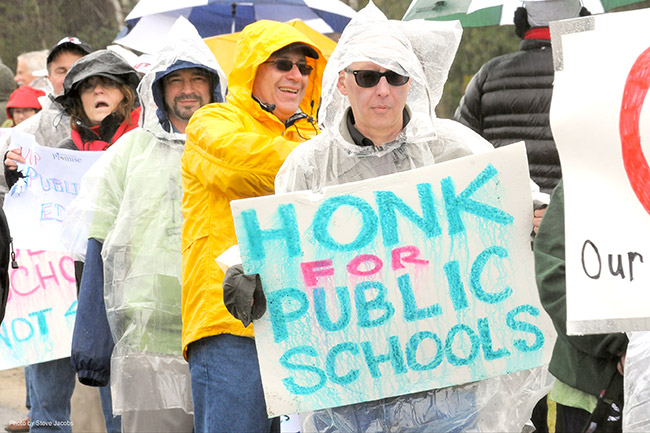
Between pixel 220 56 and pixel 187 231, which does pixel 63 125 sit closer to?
pixel 220 56

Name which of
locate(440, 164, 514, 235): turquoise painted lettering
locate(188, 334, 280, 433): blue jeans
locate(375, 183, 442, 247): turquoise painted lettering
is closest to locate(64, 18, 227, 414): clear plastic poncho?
locate(188, 334, 280, 433): blue jeans

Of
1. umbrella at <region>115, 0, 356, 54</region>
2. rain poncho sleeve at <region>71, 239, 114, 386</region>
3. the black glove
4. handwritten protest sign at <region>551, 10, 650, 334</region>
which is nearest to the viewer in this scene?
handwritten protest sign at <region>551, 10, 650, 334</region>

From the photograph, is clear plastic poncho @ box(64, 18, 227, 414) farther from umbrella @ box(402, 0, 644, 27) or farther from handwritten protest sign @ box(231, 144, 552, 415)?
umbrella @ box(402, 0, 644, 27)

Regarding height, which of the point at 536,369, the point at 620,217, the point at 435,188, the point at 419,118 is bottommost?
the point at 536,369

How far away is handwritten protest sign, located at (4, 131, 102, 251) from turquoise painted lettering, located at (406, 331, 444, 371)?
105 inches

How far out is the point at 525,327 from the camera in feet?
12.0

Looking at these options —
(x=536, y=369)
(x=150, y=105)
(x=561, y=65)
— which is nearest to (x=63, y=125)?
(x=150, y=105)

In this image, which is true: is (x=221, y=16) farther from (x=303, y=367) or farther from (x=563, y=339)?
(x=563, y=339)

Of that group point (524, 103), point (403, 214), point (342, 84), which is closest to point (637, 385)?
point (403, 214)

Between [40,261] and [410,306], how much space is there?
9.86ft

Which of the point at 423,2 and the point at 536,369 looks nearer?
the point at 536,369

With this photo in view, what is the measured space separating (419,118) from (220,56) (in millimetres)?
→ 4311

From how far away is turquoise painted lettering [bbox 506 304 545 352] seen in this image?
3.65 meters

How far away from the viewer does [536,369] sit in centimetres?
384
